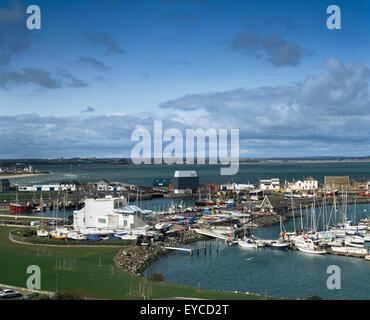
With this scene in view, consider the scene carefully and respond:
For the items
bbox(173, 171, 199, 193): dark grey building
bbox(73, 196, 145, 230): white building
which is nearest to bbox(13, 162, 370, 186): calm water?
bbox(173, 171, 199, 193): dark grey building

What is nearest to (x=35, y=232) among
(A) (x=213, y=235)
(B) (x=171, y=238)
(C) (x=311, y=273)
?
(B) (x=171, y=238)

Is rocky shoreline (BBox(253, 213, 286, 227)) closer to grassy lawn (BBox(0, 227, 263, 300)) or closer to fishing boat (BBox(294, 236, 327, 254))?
fishing boat (BBox(294, 236, 327, 254))

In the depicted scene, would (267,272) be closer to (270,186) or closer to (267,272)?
(267,272)

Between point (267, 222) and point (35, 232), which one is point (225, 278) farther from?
point (267, 222)

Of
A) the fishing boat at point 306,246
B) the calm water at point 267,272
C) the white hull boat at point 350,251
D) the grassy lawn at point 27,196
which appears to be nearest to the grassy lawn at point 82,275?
the calm water at point 267,272

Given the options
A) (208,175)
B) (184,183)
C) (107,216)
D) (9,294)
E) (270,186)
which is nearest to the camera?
(9,294)

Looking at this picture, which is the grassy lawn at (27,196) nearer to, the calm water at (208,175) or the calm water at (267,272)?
the calm water at (208,175)

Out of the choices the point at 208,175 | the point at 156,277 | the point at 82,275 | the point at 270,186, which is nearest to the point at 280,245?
the point at 156,277
